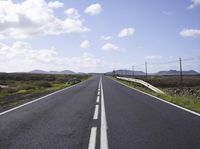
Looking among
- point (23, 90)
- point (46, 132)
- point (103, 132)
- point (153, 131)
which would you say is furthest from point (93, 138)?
→ point (23, 90)

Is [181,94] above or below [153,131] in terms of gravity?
below

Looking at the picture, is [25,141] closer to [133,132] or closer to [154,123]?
[133,132]

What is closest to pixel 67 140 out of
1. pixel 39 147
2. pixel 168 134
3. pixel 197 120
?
pixel 39 147

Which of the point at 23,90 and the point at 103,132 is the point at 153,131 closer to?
the point at 103,132

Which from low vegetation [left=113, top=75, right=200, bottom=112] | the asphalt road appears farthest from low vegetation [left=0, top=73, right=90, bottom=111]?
low vegetation [left=113, top=75, right=200, bottom=112]

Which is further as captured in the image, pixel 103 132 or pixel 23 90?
pixel 23 90

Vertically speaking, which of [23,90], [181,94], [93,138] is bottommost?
[181,94]

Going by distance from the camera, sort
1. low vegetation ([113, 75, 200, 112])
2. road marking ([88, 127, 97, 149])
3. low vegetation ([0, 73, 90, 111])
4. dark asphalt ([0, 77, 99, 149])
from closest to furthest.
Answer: road marking ([88, 127, 97, 149]) → dark asphalt ([0, 77, 99, 149]) → low vegetation ([113, 75, 200, 112]) → low vegetation ([0, 73, 90, 111])

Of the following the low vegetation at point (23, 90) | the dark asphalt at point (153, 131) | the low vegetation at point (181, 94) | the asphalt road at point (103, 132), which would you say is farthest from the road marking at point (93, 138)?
the low vegetation at point (23, 90)

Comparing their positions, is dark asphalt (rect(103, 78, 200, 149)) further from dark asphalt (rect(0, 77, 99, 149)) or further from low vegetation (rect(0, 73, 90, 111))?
low vegetation (rect(0, 73, 90, 111))

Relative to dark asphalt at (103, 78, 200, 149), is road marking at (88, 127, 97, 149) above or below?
below

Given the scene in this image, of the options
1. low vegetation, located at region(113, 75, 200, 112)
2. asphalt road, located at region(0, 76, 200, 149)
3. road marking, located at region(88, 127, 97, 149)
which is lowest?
low vegetation, located at region(113, 75, 200, 112)

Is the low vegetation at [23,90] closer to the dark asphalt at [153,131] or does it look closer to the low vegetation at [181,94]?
the dark asphalt at [153,131]

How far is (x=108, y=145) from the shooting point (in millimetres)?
6020
